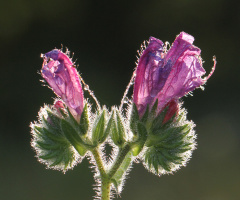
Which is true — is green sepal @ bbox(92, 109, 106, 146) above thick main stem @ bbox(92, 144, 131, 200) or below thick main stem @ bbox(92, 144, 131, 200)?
above

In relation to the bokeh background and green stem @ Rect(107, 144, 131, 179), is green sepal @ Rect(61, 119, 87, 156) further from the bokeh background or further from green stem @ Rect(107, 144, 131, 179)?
the bokeh background

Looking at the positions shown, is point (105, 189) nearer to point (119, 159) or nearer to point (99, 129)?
point (119, 159)

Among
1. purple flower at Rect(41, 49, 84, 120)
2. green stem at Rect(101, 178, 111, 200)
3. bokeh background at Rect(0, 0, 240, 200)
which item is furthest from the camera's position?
bokeh background at Rect(0, 0, 240, 200)

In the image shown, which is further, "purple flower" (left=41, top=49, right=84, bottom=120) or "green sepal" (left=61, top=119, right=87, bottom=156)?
"purple flower" (left=41, top=49, right=84, bottom=120)

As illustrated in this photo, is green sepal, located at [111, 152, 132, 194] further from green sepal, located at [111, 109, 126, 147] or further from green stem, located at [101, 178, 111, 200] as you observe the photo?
green sepal, located at [111, 109, 126, 147]

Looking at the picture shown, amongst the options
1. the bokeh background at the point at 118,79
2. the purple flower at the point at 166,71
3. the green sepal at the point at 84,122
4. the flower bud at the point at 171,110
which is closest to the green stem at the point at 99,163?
the green sepal at the point at 84,122

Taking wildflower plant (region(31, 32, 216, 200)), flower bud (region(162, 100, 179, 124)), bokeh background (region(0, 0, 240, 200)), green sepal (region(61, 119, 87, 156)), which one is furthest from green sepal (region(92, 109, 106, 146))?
bokeh background (region(0, 0, 240, 200))

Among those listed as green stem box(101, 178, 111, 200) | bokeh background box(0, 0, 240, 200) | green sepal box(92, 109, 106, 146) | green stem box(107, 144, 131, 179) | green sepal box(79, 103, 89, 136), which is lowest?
green stem box(101, 178, 111, 200)

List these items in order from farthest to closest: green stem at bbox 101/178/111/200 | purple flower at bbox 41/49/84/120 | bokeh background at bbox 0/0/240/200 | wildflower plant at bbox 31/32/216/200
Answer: bokeh background at bbox 0/0/240/200
purple flower at bbox 41/49/84/120
wildflower plant at bbox 31/32/216/200
green stem at bbox 101/178/111/200
